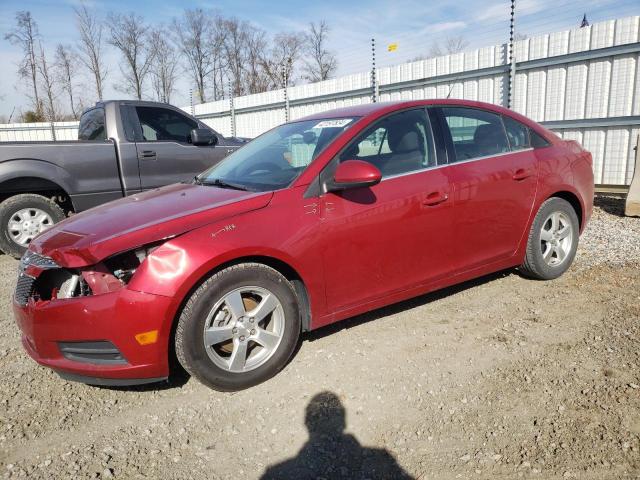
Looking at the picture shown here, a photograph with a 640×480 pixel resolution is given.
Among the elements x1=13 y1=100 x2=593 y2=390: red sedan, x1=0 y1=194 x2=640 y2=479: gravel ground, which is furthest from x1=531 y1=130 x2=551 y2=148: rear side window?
x1=0 y1=194 x2=640 y2=479: gravel ground

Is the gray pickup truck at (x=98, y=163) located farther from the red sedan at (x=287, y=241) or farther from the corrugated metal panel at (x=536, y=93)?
the corrugated metal panel at (x=536, y=93)

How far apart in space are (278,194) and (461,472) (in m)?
1.79

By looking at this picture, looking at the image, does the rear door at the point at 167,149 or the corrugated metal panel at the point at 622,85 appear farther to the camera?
the corrugated metal panel at the point at 622,85

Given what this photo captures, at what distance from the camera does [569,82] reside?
789 cm

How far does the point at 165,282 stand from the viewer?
8.27 ft

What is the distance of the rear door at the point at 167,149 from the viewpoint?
6.52 meters

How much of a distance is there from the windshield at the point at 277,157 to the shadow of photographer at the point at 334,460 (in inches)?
57.7

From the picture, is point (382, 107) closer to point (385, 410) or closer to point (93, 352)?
point (385, 410)

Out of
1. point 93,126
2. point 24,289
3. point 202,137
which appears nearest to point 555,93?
point 202,137

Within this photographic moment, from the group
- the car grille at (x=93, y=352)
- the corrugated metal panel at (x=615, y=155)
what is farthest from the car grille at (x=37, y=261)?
the corrugated metal panel at (x=615, y=155)

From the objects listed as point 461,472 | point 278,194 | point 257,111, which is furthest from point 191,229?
point 257,111

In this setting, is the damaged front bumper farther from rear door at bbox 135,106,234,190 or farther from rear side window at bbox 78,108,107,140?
rear side window at bbox 78,108,107,140

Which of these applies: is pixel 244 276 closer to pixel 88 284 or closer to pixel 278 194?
pixel 278 194

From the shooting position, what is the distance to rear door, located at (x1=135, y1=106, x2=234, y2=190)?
6523 mm
